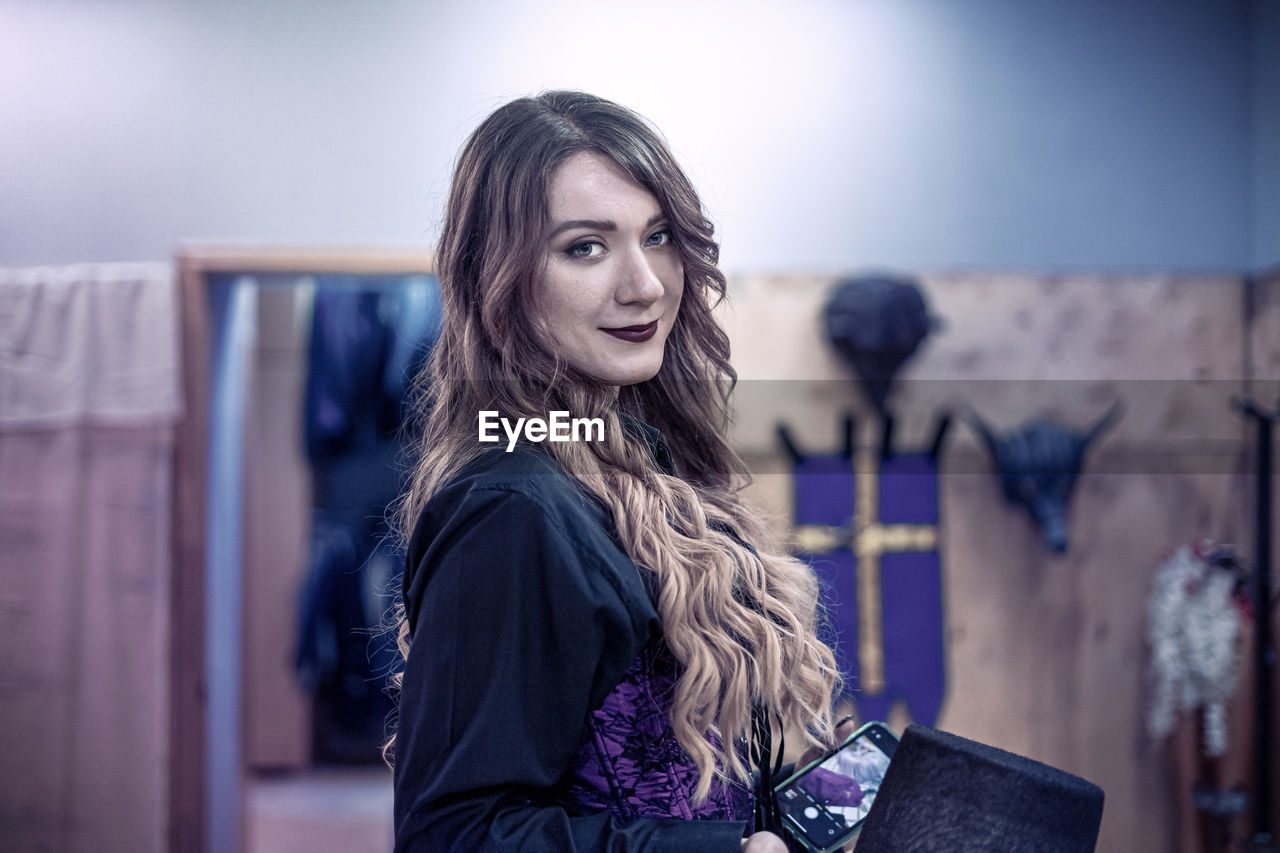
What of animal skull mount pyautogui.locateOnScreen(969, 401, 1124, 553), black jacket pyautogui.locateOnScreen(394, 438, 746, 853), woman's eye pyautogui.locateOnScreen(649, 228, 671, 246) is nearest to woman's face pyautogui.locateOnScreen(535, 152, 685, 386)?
woman's eye pyautogui.locateOnScreen(649, 228, 671, 246)

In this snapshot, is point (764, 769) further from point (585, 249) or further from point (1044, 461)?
point (1044, 461)

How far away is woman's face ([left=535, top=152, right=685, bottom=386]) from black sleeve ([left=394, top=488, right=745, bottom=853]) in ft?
0.69

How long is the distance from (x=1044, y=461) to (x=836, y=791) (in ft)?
3.73

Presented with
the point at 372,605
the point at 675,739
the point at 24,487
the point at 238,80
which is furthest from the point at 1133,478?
the point at 24,487

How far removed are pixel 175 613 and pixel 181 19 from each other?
108 centimetres

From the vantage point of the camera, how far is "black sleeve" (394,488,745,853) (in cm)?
57

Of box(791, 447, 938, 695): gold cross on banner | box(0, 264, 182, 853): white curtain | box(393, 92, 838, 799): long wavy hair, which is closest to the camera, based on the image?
box(393, 92, 838, 799): long wavy hair

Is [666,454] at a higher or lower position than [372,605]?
higher

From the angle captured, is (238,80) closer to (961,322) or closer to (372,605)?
(372,605)

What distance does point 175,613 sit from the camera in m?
1.62

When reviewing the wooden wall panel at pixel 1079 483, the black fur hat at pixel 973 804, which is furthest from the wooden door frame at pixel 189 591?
the black fur hat at pixel 973 804

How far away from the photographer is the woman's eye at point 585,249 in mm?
741

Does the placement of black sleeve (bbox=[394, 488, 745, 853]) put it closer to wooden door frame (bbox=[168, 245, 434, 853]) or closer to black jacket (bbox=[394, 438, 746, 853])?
black jacket (bbox=[394, 438, 746, 853])

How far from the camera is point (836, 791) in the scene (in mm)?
768
